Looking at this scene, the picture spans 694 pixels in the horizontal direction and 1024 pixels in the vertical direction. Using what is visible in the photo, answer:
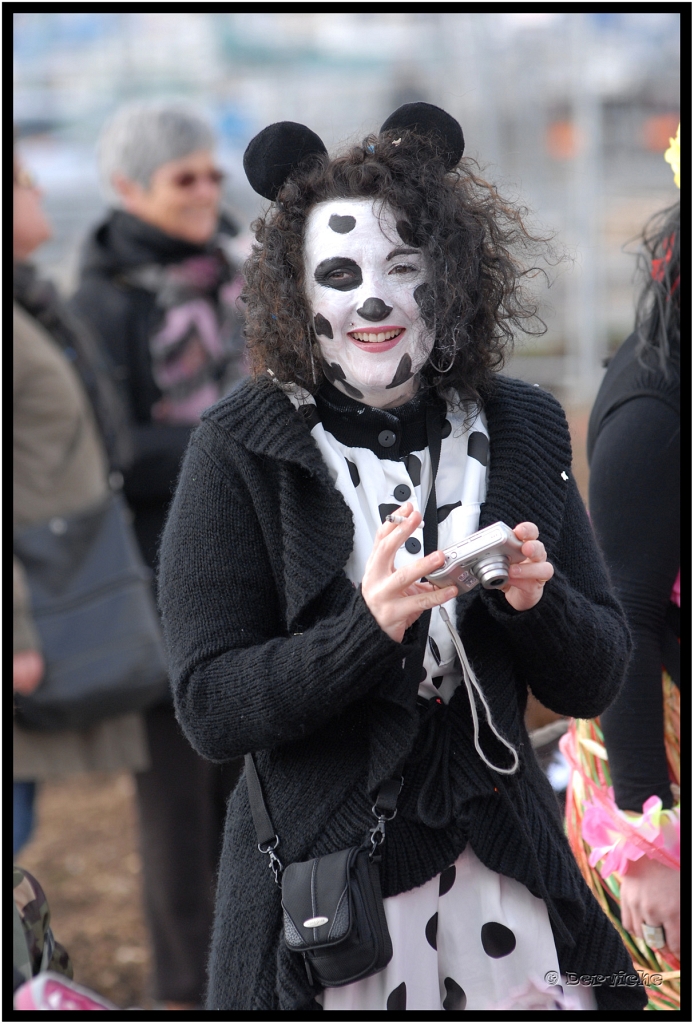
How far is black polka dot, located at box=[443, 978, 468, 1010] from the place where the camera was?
60.9 inches

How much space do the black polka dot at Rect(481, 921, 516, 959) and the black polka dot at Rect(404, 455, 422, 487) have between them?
62cm

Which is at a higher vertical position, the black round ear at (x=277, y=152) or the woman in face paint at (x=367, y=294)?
the black round ear at (x=277, y=152)

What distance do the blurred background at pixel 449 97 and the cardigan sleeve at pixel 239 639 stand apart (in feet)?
11.3

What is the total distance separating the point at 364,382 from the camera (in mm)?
1591

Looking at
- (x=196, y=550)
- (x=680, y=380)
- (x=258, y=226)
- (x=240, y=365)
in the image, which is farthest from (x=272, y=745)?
(x=240, y=365)

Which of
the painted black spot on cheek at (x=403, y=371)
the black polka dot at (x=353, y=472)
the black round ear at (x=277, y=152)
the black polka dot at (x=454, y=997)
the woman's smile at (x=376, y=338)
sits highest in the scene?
the black round ear at (x=277, y=152)

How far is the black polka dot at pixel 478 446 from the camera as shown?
5.36ft

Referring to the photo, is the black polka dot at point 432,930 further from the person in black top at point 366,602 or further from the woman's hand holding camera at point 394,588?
the woman's hand holding camera at point 394,588

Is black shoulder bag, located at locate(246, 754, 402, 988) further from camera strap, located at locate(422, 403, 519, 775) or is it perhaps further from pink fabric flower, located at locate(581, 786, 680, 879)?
pink fabric flower, located at locate(581, 786, 680, 879)

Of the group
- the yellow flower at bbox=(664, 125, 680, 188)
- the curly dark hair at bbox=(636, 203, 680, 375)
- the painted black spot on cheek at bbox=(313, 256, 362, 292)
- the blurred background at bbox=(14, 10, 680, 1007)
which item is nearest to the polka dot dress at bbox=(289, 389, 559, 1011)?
the painted black spot on cheek at bbox=(313, 256, 362, 292)

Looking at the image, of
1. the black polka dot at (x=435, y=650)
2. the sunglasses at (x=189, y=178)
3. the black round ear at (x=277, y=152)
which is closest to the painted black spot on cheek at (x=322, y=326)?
the black round ear at (x=277, y=152)

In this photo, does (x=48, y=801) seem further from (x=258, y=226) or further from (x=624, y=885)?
(x=258, y=226)

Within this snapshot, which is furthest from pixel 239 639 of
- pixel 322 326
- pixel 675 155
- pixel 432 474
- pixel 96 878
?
pixel 96 878

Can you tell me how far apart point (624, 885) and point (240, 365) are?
2053 millimetres
